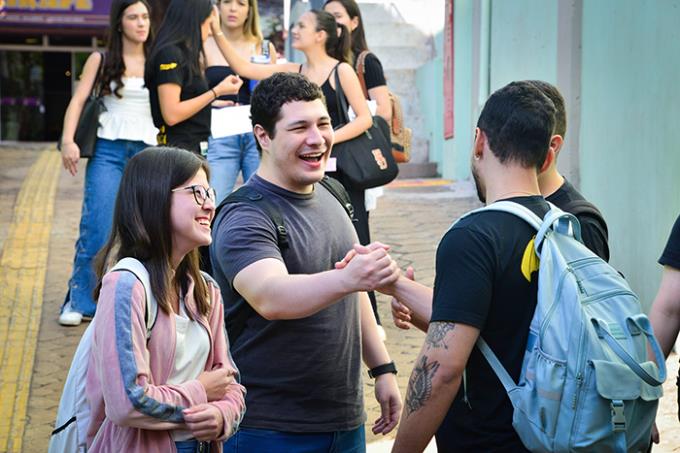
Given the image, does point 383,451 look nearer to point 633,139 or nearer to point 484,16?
point 633,139

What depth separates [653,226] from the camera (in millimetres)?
6996

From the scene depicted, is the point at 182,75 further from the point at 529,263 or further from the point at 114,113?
the point at 529,263

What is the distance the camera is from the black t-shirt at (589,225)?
3.70 meters

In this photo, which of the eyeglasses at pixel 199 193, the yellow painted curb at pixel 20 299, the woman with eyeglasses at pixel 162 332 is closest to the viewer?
the woman with eyeglasses at pixel 162 332

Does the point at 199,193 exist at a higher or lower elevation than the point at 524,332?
higher

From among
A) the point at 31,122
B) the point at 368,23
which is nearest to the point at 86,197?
the point at 368,23

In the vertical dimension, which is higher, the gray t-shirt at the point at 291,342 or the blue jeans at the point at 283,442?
the gray t-shirt at the point at 291,342

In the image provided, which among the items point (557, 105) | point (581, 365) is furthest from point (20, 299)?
point (581, 365)

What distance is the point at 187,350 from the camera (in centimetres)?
331

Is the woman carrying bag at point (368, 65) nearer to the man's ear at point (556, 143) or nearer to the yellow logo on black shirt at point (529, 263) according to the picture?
the man's ear at point (556, 143)

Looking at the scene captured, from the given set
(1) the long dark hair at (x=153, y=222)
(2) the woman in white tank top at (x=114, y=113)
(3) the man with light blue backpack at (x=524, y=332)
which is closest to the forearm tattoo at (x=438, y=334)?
(3) the man with light blue backpack at (x=524, y=332)

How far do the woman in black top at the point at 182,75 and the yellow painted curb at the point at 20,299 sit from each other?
1780mm

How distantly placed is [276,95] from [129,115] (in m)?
3.78

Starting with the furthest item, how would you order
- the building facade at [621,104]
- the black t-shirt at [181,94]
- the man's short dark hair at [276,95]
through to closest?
1. the black t-shirt at [181,94]
2. the building facade at [621,104]
3. the man's short dark hair at [276,95]
